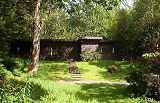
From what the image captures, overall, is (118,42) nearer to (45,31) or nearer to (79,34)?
(79,34)

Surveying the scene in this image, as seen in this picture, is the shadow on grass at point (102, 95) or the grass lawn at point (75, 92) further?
the shadow on grass at point (102, 95)

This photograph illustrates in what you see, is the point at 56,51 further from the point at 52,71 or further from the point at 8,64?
the point at 8,64

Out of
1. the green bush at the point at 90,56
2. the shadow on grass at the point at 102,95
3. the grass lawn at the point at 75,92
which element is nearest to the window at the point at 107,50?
the green bush at the point at 90,56

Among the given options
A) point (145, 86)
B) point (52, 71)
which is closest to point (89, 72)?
point (52, 71)

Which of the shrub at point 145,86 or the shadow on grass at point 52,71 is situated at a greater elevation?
the shrub at point 145,86

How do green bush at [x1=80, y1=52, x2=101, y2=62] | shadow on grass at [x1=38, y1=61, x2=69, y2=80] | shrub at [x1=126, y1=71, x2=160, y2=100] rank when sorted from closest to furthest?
shrub at [x1=126, y1=71, x2=160, y2=100] < shadow on grass at [x1=38, y1=61, x2=69, y2=80] < green bush at [x1=80, y1=52, x2=101, y2=62]

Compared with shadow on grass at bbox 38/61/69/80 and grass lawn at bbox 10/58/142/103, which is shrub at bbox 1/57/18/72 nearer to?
grass lawn at bbox 10/58/142/103

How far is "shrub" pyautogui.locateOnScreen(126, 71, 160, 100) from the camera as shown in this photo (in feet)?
24.6

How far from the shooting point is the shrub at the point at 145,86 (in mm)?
7496

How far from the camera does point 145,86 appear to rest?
7.84 metres

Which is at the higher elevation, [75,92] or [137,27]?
[137,27]

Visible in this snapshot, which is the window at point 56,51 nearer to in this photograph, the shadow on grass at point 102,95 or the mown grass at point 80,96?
the mown grass at point 80,96

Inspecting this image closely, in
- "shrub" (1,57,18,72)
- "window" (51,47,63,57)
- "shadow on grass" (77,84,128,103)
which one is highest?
"window" (51,47,63,57)

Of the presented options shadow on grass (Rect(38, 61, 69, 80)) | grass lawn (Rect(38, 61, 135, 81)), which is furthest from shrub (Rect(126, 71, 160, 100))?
shadow on grass (Rect(38, 61, 69, 80))
